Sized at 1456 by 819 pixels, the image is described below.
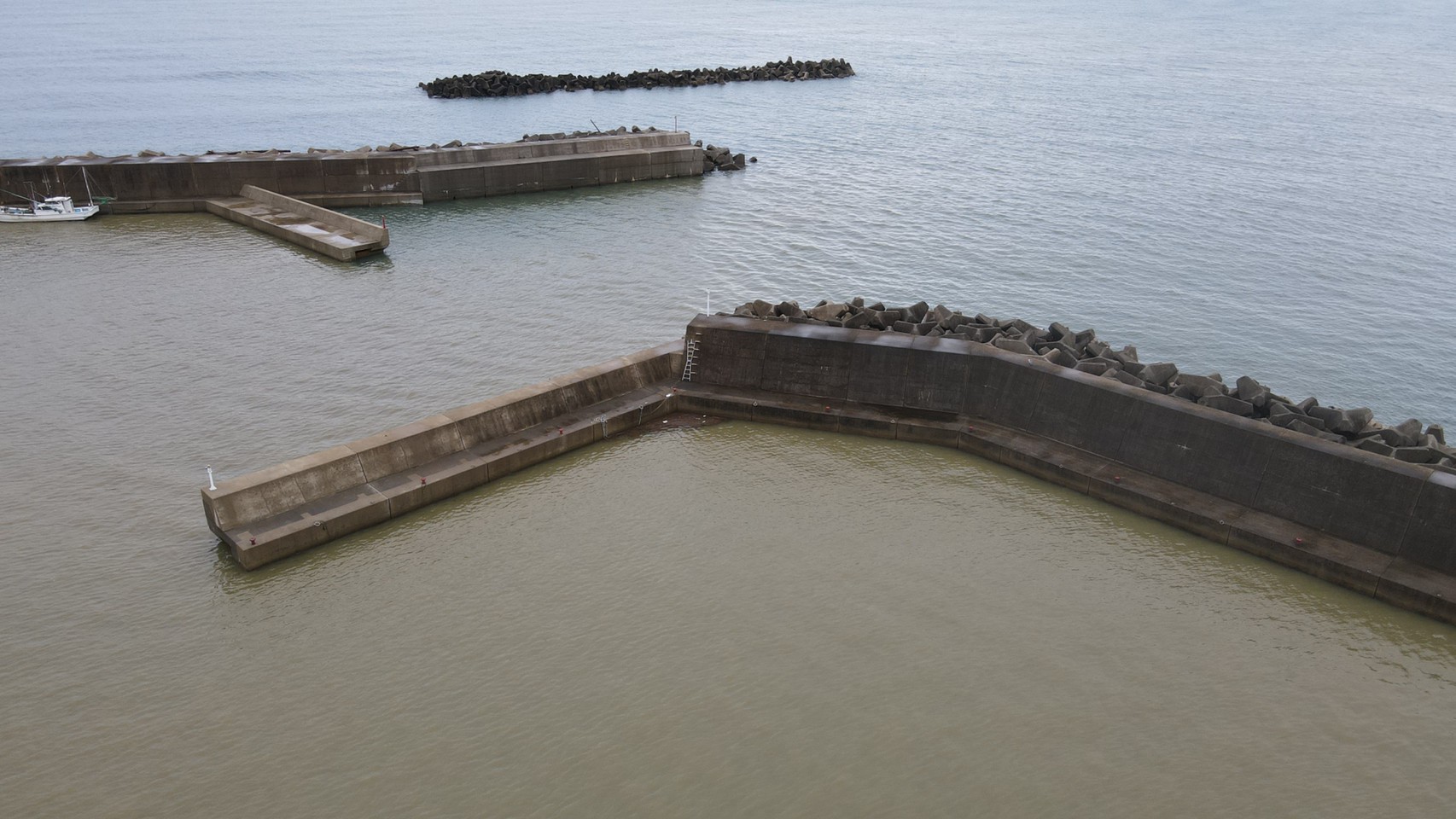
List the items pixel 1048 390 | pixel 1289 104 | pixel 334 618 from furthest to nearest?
pixel 1289 104 < pixel 1048 390 < pixel 334 618

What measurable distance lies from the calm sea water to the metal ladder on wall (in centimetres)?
182

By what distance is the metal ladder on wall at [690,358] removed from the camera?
21.0 meters

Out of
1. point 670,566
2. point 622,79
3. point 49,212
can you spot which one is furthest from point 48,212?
point 622,79

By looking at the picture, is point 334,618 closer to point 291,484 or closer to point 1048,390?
point 291,484

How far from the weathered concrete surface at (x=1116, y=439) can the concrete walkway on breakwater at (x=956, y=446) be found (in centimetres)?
3

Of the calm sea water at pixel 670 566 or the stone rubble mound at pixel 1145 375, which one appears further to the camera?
the stone rubble mound at pixel 1145 375

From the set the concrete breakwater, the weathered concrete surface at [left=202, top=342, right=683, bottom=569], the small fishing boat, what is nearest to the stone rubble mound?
the weathered concrete surface at [left=202, top=342, right=683, bottom=569]

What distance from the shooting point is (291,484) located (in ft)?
52.9

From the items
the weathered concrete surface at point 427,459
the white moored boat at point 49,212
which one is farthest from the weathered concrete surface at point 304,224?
the weathered concrete surface at point 427,459

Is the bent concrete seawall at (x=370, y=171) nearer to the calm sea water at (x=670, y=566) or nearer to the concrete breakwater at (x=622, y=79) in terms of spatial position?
the calm sea water at (x=670, y=566)

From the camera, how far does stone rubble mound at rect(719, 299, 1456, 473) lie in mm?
17078

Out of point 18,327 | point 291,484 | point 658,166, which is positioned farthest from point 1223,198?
point 18,327

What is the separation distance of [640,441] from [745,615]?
19.6 ft

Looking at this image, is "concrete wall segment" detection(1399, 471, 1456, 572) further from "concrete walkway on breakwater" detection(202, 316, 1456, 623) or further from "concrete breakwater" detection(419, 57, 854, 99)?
"concrete breakwater" detection(419, 57, 854, 99)
